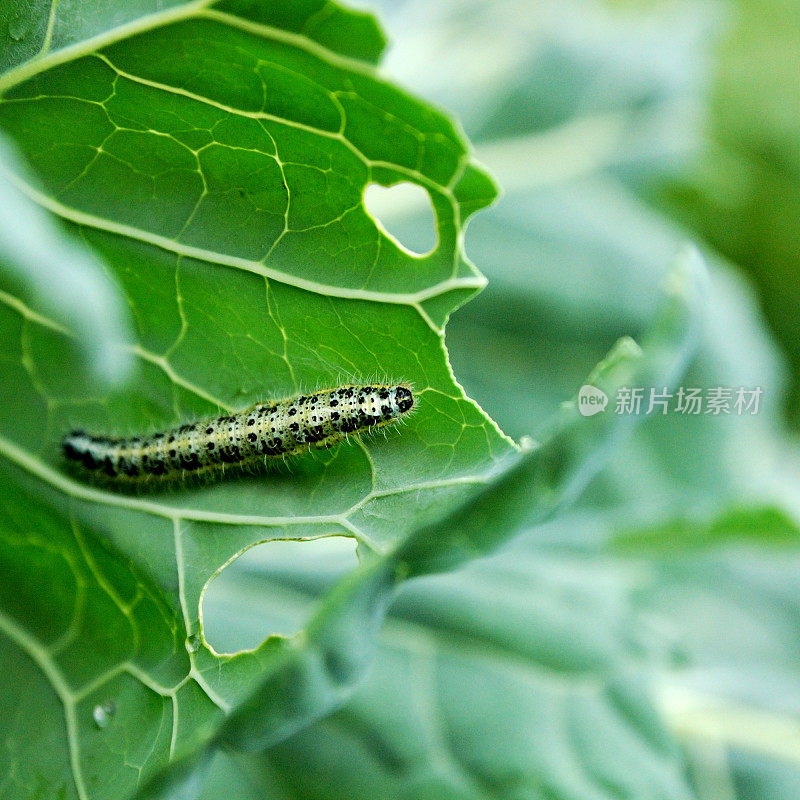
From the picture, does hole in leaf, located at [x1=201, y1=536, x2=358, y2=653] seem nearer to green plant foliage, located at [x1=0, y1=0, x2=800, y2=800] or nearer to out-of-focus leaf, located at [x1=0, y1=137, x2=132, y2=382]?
green plant foliage, located at [x1=0, y1=0, x2=800, y2=800]

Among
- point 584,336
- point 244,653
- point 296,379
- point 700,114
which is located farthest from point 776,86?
point 244,653

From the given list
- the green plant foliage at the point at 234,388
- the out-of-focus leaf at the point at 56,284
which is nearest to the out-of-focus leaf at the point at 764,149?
the green plant foliage at the point at 234,388

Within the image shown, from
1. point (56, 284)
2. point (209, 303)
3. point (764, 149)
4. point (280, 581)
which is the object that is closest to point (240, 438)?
point (209, 303)

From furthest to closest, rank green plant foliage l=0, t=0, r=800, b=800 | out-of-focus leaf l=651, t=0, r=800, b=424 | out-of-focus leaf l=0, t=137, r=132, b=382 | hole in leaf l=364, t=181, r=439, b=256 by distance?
1. out-of-focus leaf l=651, t=0, r=800, b=424
2. hole in leaf l=364, t=181, r=439, b=256
3. out-of-focus leaf l=0, t=137, r=132, b=382
4. green plant foliage l=0, t=0, r=800, b=800

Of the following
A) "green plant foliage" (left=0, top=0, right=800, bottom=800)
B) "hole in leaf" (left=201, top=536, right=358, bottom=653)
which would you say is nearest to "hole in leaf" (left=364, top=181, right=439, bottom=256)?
"hole in leaf" (left=201, top=536, right=358, bottom=653)

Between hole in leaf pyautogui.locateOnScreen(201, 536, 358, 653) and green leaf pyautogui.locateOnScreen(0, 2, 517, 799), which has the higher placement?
green leaf pyautogui.locateOnScreen(0, 2, 517, 799)

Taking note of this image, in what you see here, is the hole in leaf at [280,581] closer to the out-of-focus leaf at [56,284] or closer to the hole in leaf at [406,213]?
the out-of-focus leaf at [56,284]
